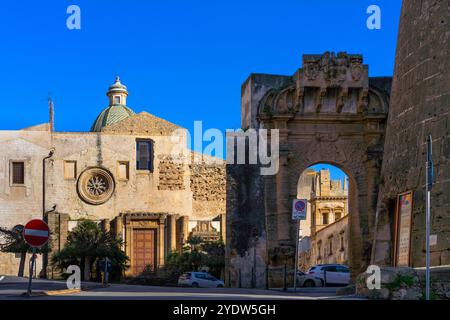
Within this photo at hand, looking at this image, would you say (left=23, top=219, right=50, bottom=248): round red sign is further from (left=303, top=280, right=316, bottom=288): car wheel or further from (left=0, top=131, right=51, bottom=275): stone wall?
(left=0, top=131, right=51, bottom=275): stone wall

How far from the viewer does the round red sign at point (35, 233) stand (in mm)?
15817

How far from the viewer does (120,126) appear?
48688 mm

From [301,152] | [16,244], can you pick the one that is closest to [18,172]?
[16,244]

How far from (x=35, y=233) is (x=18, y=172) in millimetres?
32248

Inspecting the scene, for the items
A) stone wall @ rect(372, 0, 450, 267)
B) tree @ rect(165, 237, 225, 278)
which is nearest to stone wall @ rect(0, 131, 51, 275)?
tree @ rect(165, 237, 225, 278)

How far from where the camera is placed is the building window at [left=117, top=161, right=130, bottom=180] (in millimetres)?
47938

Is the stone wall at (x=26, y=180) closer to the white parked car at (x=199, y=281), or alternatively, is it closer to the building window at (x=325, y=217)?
the white parked car at (x=199, y=281)

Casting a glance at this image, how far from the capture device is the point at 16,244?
41844 mm

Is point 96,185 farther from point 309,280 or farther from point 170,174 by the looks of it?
point 309,280

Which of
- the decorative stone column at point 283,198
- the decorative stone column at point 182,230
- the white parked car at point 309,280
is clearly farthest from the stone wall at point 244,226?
the decorative stone column at point 182,230

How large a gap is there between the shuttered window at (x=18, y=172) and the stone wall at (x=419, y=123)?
30092 millimetres

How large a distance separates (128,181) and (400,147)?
1166 inches
